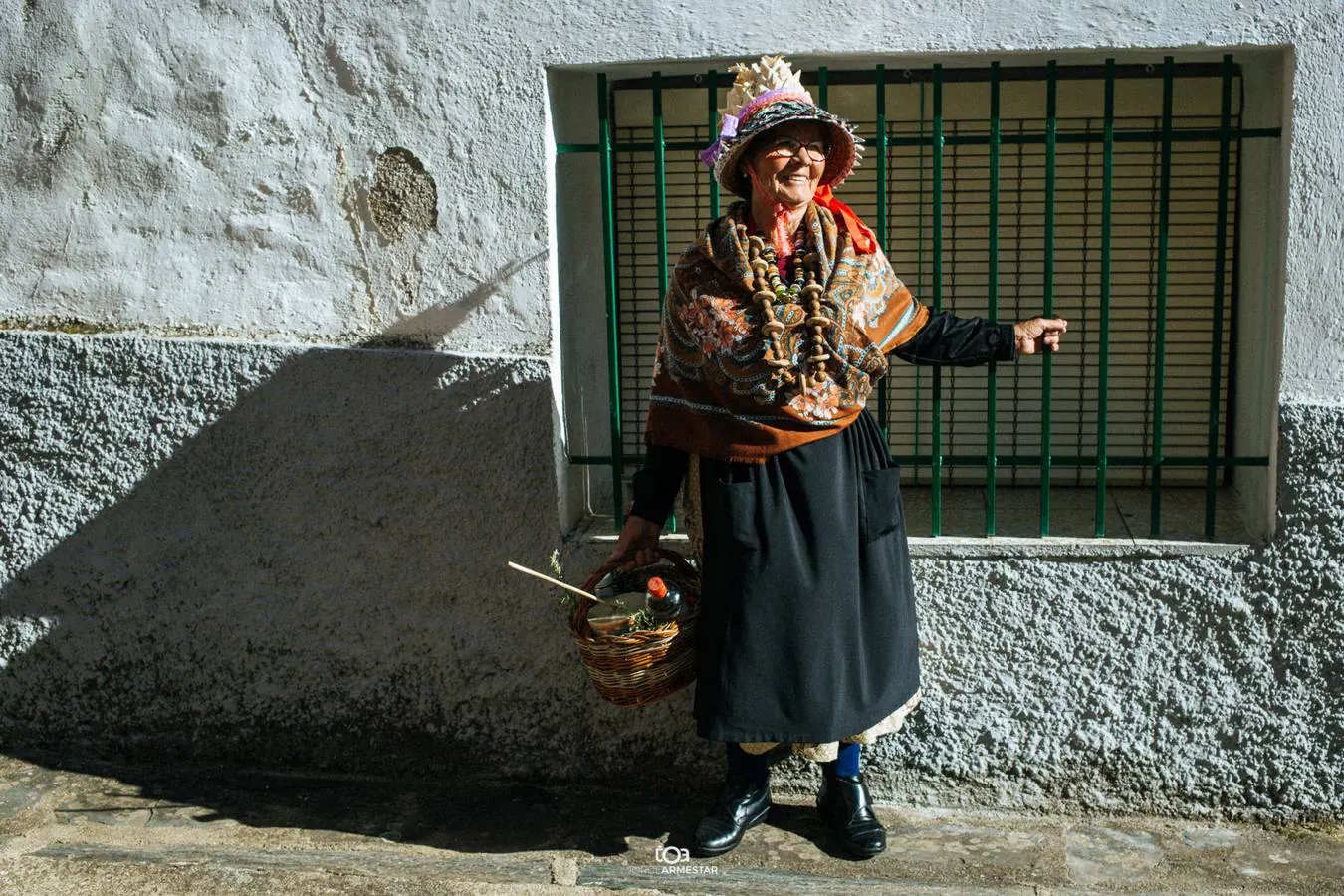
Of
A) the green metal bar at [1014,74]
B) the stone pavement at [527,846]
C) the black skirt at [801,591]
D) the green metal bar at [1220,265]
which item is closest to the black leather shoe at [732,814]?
the stone pavement at [527,846]

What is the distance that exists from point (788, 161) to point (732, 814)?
1.61 m

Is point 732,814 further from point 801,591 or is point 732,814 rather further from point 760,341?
point 760,341

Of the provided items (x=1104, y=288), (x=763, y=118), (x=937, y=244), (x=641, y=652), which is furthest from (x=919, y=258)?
(x=641, y=652)

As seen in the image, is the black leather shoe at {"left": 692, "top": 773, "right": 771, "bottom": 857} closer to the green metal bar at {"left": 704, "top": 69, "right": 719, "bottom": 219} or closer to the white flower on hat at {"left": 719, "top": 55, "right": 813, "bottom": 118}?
the green metal bar at {"left": 704, "top": 69, "right": 719, "bottom": 219}

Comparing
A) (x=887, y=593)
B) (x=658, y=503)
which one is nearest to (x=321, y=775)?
(x=658, y=503)

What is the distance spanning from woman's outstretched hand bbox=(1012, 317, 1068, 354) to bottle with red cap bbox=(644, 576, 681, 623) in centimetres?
99

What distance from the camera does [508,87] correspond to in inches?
136

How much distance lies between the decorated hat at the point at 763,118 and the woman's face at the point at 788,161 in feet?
0.10

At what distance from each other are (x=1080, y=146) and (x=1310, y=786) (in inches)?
74.8

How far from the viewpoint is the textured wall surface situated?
3.39 m

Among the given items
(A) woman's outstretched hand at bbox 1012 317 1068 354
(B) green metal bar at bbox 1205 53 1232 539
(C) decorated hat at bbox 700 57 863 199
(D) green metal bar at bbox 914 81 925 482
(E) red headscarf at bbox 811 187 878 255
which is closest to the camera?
(C) decorated hat at bbox 700 57 863 199

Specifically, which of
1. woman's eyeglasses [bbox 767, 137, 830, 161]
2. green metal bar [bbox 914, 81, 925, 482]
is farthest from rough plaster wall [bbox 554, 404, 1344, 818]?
woman's eyeglasses [bbox 767, 137, 830, 161]

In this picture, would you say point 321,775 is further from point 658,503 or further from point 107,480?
point 658,503

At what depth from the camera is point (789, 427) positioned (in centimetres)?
309
